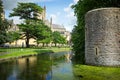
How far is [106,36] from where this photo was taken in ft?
83.2

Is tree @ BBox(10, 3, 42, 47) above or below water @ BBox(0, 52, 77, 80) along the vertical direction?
above

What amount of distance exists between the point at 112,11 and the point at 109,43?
3.63 meters

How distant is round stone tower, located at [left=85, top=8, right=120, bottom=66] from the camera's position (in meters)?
25.1

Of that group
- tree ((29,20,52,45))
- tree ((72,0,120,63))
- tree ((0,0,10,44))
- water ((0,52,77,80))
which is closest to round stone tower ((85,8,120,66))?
water ((0,52,77,80))

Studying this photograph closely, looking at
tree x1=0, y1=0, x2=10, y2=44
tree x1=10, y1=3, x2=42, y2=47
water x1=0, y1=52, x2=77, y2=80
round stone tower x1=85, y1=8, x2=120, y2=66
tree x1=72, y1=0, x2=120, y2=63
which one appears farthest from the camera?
tree x1=10, y1=3, x2=42, y2=47

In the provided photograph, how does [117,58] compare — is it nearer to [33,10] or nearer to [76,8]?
[76,8]

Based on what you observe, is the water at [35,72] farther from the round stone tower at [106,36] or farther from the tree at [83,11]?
the tree at [83,11]

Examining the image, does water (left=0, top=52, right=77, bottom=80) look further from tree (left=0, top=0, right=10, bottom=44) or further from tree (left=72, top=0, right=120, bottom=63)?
tree (left=0, top=0, right=10, bottom=44)

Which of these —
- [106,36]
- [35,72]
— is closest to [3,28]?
[35,72]

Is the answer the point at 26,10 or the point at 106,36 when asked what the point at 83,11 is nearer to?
the point at 106,36

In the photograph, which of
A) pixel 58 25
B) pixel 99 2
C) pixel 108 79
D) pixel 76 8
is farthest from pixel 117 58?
pixel 58 25

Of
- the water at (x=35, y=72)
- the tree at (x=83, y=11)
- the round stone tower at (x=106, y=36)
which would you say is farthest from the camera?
the tree at (x=83, y=11)

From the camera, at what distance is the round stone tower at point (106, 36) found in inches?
989

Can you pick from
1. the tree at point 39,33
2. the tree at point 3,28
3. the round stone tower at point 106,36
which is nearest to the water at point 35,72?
the round stone tower at point 106,36
